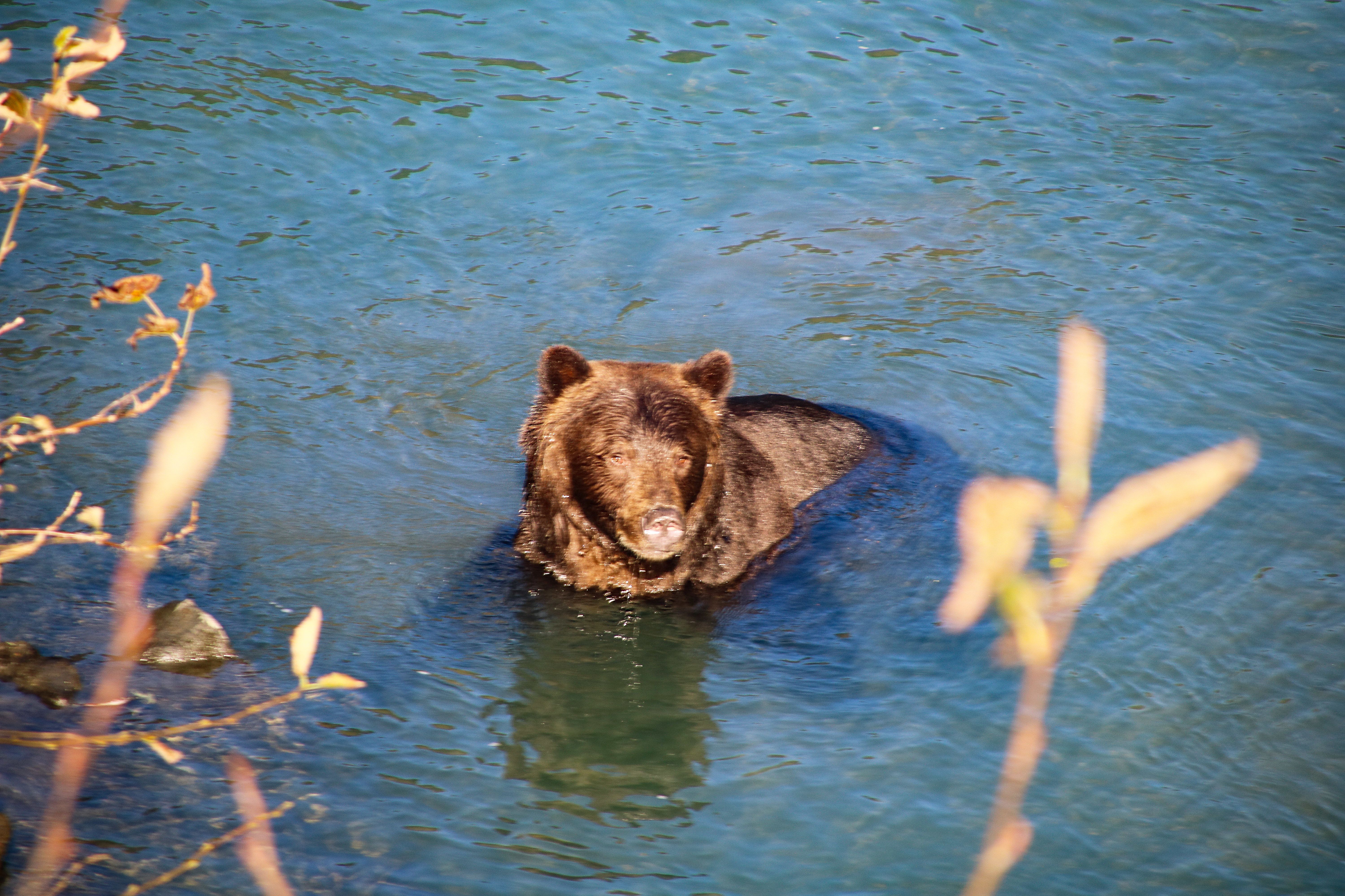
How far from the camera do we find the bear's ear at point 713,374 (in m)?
7.04

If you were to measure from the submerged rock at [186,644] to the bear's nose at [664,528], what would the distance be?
7.27 feet

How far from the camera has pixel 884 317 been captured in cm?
1075

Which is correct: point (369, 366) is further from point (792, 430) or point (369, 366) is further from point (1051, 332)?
point (1051, 332)

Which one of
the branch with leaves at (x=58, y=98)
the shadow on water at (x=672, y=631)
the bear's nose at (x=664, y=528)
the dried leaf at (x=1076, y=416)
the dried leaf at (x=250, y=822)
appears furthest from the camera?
the bear's nose at (x=664, y=528)

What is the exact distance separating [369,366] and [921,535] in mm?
4778

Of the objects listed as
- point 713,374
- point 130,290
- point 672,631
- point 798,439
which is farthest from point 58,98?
point 798,439

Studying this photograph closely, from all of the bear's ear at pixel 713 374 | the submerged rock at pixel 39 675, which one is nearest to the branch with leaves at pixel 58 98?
the submerged rock at pixel 39 675

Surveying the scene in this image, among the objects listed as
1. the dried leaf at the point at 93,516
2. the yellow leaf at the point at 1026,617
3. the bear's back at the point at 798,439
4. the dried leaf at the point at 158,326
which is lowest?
the bear's back at the point at 798,439

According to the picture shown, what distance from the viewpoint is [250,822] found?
3.82m

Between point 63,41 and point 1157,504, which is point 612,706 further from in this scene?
point 1157,504

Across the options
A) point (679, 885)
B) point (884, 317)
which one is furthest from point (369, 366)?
point (679, 885)

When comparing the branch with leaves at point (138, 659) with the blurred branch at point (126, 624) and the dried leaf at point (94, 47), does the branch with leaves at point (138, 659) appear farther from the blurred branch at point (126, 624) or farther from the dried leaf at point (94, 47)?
the dried leaf at point (94, 47)

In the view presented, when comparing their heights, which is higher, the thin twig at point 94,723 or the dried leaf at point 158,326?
the dried leaf at point 158,326

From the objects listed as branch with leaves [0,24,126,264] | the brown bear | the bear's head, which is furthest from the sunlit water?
branch with leaves [0,24,126,264]
